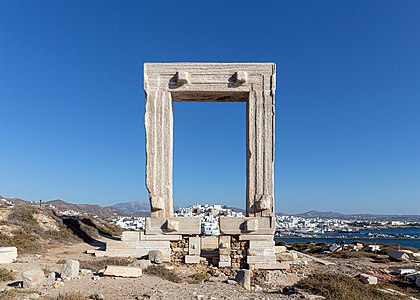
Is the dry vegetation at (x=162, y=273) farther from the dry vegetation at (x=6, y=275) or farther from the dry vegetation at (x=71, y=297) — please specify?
the dry vegetation at (x=6, y=275)

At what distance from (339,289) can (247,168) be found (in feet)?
19.2

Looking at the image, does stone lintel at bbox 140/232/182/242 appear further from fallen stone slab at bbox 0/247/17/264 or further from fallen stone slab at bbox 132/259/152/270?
fallen stone slab at bbox 0/247/17/264

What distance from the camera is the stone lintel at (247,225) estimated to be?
12250 mm

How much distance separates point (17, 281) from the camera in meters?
8.34

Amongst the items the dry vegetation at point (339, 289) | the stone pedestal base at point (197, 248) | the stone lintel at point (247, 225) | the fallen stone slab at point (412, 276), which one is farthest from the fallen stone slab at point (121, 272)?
the fallen stone slab at point (412, 276)

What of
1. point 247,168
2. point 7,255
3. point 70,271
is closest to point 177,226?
point 247,168

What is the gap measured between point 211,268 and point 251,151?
14.5ft

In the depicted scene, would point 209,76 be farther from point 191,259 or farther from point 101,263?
point 101,263

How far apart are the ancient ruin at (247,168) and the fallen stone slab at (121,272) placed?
9.82ft

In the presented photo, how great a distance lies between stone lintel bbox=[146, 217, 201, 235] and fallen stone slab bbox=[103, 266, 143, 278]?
10.5 ft

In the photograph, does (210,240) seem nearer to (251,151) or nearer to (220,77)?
(251,151)

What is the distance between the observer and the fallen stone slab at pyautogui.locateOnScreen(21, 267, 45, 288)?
7697 mm

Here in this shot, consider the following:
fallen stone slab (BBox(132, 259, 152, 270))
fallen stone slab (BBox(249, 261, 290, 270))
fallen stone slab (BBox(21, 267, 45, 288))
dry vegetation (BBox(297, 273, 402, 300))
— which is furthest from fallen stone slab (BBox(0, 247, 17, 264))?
dry vegetation (BBox(297, 273, 402, 300))

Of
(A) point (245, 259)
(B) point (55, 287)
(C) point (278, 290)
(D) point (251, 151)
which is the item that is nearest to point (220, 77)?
(D) point (251, 151)
